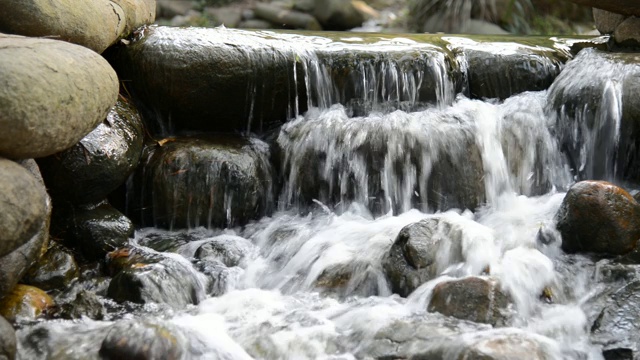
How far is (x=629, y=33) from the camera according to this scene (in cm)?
675

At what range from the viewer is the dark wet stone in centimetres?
439

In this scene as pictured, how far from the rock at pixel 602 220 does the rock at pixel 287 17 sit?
7.40m

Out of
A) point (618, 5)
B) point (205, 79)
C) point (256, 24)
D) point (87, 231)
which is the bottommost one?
point (87, 231)

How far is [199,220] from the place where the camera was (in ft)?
18.2

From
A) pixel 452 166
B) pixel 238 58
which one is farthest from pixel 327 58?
pixel 452 166

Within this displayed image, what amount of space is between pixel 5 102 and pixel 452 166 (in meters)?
3.30

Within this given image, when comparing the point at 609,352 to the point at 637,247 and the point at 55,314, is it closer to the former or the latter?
the point at 637,247

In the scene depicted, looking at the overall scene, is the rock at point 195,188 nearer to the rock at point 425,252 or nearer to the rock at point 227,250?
the rock at point 227,250

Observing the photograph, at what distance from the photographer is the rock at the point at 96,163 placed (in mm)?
4848

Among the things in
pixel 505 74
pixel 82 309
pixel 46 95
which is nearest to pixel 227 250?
pixel 82 309

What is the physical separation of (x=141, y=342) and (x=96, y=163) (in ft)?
6.04

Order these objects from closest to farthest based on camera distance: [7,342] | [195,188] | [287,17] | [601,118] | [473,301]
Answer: [7,342] → [473,301] → [195,188] → [601,118] → [287,17]

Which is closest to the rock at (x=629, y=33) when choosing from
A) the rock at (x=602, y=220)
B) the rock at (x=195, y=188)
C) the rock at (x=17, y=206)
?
the rock at (x=602, y=220)

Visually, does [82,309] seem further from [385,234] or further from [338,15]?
[338,15]
